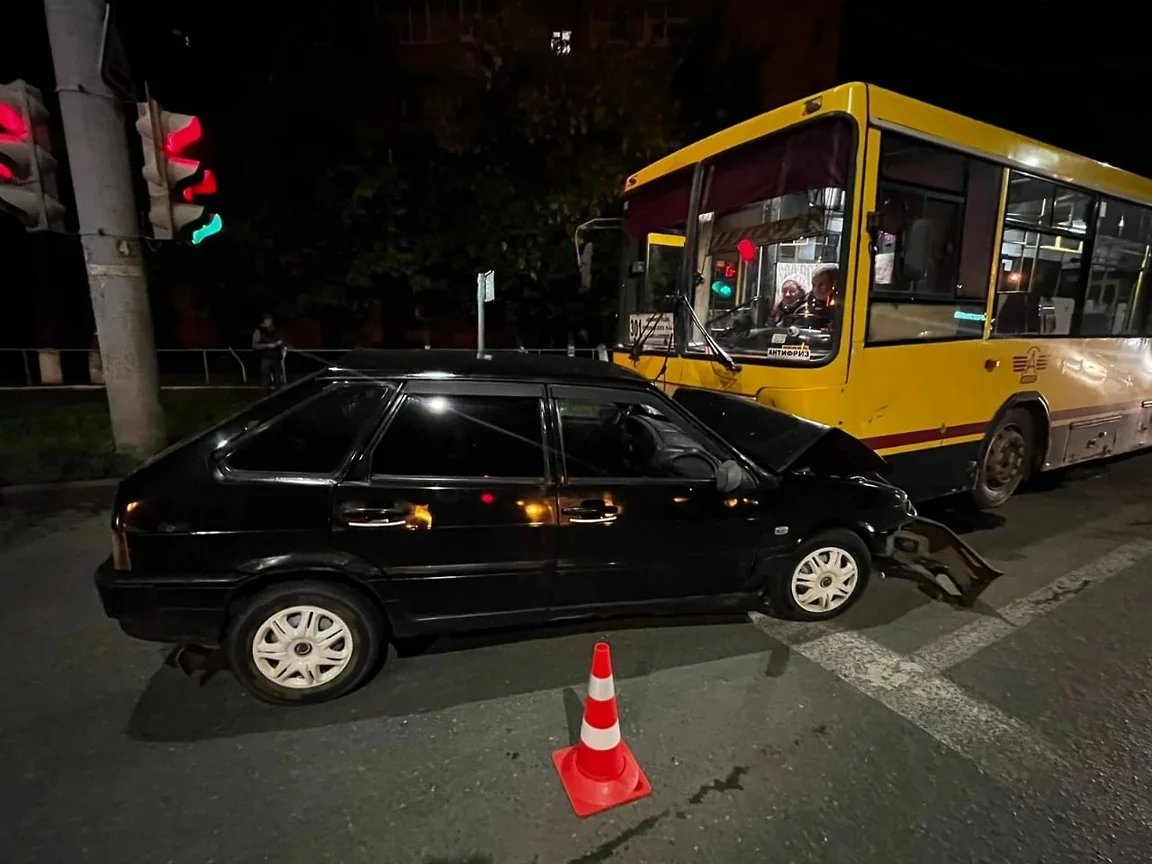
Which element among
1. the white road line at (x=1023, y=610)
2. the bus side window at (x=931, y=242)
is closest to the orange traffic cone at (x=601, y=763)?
the white road line at (x=1023, y=610)

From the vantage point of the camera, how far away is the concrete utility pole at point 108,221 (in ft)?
18.8

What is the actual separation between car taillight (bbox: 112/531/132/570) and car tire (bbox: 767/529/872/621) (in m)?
3.29

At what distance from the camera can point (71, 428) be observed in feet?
28.2

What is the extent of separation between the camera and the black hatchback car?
111 inches

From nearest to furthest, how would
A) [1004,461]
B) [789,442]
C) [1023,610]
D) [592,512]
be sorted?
[592,512]
[789,442]
[1023,610]
[1004,461]

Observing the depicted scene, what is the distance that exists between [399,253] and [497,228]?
216 centimetres

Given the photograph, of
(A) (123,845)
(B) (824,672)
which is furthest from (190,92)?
(B) (824,672)

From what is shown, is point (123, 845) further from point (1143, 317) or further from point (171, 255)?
point (171, 255)

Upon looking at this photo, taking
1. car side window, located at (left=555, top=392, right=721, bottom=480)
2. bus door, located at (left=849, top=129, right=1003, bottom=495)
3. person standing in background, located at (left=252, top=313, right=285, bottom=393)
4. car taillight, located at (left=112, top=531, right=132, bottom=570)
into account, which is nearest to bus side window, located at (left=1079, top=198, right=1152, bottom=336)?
bus door, located at (left=849, top=129, right=1003, bottom=495)

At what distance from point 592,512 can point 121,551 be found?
213cm

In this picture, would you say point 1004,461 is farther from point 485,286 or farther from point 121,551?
point 485,286

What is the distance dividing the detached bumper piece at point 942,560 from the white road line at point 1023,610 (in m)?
0.25

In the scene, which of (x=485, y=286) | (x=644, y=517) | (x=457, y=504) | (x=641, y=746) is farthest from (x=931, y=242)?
(x=485, y=286)

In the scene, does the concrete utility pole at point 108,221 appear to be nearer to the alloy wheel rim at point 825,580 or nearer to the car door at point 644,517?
the car door at point 644,517
